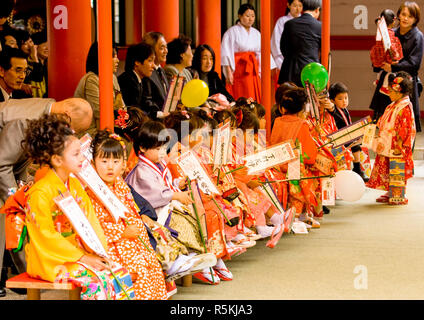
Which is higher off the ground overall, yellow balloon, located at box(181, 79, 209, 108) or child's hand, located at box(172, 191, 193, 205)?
yellow balloon, located at box(181, 79, 209, 108)

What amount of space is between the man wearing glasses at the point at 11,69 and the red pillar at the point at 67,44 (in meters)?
1.23

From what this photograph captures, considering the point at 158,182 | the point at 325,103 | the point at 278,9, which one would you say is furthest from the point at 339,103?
the point at 278,9

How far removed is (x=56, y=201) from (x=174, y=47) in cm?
338

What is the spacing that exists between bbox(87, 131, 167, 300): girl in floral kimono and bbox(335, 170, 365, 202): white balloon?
281 centimetres

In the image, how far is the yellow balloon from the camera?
191 inches

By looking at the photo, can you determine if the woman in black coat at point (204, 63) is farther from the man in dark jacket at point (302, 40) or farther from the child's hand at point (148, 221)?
the child's hand at point (148, 221)

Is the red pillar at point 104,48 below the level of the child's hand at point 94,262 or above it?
above

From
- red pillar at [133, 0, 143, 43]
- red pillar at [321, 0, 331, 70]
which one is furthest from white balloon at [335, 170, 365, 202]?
red pillar at [133, 0, 143, 43]

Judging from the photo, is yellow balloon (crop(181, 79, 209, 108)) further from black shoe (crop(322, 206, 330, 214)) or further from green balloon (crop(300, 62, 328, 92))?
black shoe (crop(322, 206, 330, 214))

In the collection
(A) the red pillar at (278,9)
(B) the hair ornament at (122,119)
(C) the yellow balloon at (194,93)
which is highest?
(A) the red pillar at (278,9)

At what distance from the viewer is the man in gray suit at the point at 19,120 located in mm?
3496

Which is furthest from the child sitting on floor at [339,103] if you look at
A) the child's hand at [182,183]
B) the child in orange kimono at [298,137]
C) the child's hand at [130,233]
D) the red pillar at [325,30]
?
the child's hand at [130,233]

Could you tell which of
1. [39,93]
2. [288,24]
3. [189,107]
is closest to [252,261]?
[189,107]

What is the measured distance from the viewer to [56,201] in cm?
287
